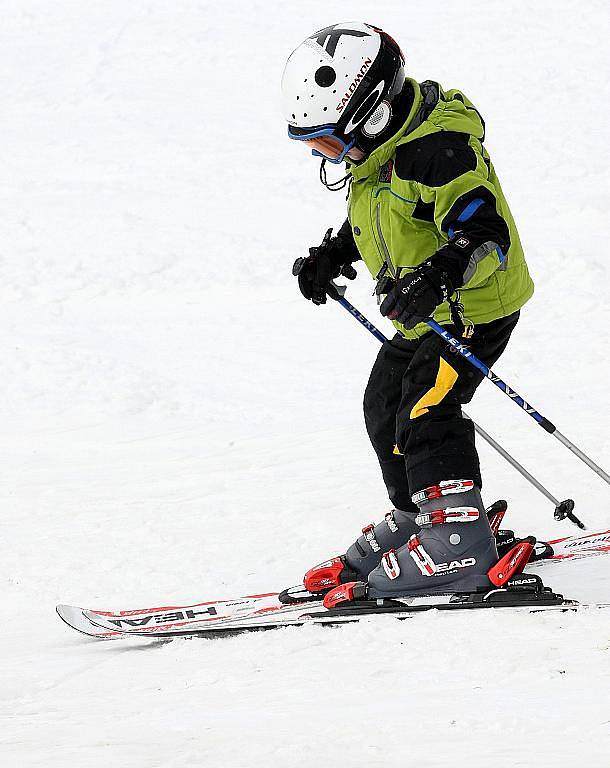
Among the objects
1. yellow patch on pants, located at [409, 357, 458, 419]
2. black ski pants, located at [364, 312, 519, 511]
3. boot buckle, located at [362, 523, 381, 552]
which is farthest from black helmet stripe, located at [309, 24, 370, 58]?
boot buckle, located at [362, 523, 381, 552]

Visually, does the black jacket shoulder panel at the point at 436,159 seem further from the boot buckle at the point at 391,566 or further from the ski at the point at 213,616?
the ski at the point at 213,616

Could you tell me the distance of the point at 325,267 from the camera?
16.5 feet

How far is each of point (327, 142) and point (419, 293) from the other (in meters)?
0.86

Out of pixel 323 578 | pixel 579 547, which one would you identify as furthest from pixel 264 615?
pixel 579 547

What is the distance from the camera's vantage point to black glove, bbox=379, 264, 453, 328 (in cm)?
380

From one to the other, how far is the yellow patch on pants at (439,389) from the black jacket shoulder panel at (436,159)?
811mm

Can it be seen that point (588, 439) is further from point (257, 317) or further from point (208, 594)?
point (257, 317)

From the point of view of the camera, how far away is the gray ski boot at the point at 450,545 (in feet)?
13.7

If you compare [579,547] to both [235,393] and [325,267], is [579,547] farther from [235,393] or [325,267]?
[235,393]

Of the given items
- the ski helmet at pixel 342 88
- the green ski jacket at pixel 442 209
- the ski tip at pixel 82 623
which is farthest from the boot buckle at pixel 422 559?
the ski helmet at pixel 342 88

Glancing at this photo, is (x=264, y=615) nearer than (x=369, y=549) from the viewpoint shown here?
Yes

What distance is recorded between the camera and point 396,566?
4.29m

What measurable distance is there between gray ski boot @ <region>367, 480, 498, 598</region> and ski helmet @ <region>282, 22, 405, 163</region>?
5.08 feet

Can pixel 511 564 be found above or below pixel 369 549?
above
